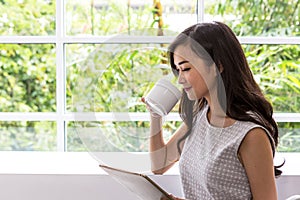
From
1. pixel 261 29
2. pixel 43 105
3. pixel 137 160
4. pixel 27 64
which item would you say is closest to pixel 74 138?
pixel 43 105

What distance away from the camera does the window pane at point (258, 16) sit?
273cm

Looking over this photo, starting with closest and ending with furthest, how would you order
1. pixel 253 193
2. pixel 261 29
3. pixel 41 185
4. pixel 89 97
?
pixel 89 97, pixel 253 193, pixel 41 185, pixel 261 29

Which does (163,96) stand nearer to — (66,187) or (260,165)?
(260,165)

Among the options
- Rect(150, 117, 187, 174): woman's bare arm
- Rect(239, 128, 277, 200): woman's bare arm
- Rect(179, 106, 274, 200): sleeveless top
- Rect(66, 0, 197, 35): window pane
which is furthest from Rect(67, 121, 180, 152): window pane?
Rect(66, 0, 197, 35): window pane

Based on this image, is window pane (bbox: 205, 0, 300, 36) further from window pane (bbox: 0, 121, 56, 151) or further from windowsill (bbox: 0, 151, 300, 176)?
window pane (bbox: 0, 121, 56, 151)

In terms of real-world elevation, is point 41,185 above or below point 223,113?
below

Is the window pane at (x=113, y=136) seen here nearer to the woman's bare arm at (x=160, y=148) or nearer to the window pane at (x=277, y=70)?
the woman's bare arm at (x=160, y=148)

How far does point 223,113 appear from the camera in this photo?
75.5 inches

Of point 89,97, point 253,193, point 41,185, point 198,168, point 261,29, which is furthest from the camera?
point 261,29

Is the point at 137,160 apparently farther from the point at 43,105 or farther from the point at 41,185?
the point at 43,105

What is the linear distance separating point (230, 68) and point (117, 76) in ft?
1.08

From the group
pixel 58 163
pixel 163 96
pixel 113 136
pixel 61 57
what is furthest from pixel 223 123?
pixel 61 57

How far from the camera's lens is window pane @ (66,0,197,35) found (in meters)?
2.72

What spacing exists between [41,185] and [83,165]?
8.2 inches
